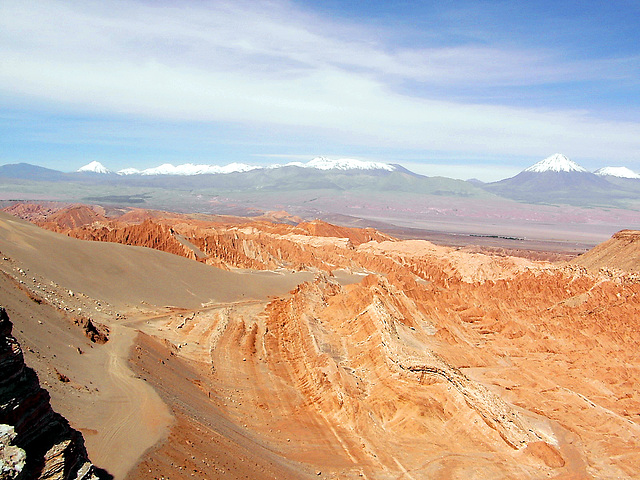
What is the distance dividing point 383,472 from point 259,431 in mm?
4453

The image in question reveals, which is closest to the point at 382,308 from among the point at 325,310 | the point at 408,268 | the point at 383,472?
the point at 325,310

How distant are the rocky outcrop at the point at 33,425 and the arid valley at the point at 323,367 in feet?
7.04

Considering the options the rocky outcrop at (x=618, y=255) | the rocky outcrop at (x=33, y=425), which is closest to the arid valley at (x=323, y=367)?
the rocky outcrop at (x=618, y=255)

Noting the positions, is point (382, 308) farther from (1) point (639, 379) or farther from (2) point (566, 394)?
(1) point (639, 379)

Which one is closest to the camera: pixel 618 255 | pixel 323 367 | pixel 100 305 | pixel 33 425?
pixel 33 425

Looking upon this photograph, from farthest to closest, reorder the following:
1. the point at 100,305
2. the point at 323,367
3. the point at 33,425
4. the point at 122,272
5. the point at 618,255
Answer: the point at 618,255, the point at 122,272, the point at 100,305, the point at 323,367, the point at 33,425

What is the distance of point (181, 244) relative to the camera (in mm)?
54312

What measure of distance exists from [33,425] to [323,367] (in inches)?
618

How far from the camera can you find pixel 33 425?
26.1 ft

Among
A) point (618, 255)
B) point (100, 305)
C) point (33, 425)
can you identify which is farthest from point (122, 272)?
point (618, 255)

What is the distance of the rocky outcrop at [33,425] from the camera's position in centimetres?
765

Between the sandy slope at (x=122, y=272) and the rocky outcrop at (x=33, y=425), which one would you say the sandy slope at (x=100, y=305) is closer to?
the sandy slope at (x=122, y=272)

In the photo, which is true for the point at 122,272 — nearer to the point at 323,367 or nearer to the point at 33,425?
the point at 323,367

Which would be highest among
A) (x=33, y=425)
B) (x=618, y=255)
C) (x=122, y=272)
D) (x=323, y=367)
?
(x=33, y=425)
